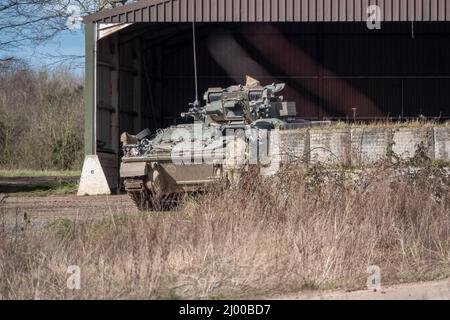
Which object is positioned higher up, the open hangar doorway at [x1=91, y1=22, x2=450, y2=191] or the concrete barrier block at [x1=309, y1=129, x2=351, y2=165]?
the open hangar doorway at [x1=91, y1=22, x2=450, y2=191]

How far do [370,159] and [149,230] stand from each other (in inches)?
170

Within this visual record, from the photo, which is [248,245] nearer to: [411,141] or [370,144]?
[370,144]

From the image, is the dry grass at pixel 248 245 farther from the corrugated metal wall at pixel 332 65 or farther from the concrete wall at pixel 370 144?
the corrugated metal wall at pixel 332 65

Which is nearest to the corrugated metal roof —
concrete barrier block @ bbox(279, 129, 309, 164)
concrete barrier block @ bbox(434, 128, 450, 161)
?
concrete barrier block @ bbox(279, 129, 309, 164)

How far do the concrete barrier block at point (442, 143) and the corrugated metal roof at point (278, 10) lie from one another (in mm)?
8316

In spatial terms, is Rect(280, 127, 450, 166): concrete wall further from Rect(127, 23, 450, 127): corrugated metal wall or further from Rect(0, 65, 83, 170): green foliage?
Rect(0, 65, 83, 170): green foliage

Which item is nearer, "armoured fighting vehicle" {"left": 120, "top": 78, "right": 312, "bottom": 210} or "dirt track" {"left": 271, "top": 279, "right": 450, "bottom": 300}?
"dirt track" {"left": 271, "top": 279, "right": 450, "bottom": 300}

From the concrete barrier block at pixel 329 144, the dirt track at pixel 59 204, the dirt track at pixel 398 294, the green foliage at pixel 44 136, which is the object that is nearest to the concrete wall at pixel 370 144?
the concrete barrier block at pixel 329 144

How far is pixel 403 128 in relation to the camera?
12.5 meters

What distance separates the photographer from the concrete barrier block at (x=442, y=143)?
Result: 12406 mm

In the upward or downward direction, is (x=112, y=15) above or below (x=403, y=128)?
above

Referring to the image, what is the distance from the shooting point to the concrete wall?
40.4 feet
